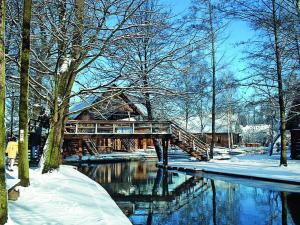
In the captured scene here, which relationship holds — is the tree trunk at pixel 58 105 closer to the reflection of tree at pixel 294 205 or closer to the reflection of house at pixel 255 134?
the reflection of tree at pixel 294 205

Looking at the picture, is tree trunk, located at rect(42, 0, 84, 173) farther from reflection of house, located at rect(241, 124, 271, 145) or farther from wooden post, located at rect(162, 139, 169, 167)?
reflection of house, located at rect(241, 124, 271, 145)

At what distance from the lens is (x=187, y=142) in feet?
98.1

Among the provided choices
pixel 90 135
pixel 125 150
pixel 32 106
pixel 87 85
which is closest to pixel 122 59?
pixel 87 85

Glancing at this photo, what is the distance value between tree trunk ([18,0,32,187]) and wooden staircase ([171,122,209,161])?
19386 mm

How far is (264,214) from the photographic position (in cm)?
1145

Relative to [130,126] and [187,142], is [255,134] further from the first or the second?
[130,126]

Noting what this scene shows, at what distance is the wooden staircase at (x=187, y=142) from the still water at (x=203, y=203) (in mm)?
8609

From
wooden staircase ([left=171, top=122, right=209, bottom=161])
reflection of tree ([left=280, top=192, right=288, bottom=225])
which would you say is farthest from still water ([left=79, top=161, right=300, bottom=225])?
wooden staircase ([left=171, top=122, right=209, bottom=161])

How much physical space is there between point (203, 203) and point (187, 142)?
1629cm

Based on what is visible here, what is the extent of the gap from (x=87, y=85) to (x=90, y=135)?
555 inches

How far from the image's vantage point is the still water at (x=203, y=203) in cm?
1095

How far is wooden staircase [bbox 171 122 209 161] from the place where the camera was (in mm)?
29422

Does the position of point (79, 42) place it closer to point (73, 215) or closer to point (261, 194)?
point (73, 215)

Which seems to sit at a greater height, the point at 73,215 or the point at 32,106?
the point at 32,106
